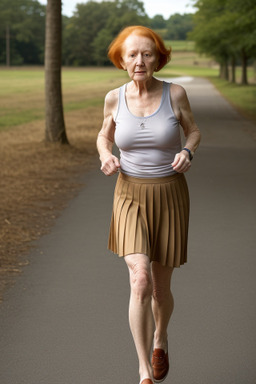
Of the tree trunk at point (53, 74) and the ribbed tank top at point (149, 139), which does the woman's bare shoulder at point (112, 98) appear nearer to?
the ribbed tank top at point (149, 139)

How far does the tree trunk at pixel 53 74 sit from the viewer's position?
1377 cm

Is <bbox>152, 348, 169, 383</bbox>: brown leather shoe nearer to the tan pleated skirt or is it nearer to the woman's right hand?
the tan pleated skirt

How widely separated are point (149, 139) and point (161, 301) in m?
0.95

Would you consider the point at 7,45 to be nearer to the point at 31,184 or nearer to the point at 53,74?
the point at 53,74

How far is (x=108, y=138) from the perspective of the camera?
11.8 ft

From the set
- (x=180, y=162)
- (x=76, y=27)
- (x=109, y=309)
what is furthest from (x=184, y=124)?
(x=76, y=27)

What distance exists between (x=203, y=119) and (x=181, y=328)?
758 inches

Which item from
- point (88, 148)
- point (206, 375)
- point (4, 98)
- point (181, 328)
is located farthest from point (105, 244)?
point (4, 98)

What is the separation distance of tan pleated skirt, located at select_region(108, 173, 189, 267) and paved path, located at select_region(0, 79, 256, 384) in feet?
2.54

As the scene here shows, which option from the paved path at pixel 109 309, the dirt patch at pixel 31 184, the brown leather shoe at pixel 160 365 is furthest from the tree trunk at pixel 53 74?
the brown leather shoe at pixel 160 365

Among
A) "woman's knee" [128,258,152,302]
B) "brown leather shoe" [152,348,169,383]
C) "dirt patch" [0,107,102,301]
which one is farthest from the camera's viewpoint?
"dirt patch" [0,107,102,301]

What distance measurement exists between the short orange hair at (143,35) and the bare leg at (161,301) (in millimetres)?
1099

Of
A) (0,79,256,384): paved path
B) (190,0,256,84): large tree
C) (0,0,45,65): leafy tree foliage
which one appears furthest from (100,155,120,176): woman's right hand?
(0,0,45,65): leafy tree foliage

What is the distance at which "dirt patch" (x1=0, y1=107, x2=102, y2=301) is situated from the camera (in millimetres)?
6617
